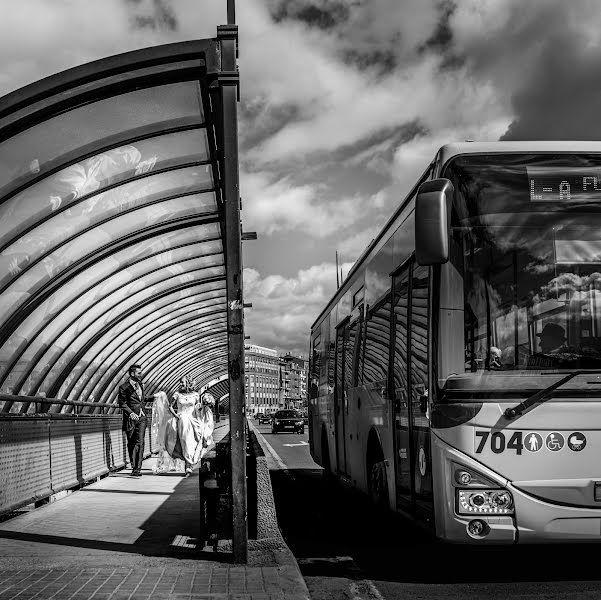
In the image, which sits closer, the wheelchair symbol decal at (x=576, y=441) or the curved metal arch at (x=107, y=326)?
the wheelchair symbol decal at (x=576, y=441)

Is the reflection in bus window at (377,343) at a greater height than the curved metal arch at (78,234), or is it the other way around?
the curved metal arch at (78,234)

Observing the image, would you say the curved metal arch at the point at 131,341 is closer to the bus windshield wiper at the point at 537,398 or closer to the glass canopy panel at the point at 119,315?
the glass canopy panel at the point at 119,315

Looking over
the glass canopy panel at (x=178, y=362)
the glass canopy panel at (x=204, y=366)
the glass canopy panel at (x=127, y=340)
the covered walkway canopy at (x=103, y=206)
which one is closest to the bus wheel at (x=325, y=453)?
the covered walkway canopy at (x=103, y=206)

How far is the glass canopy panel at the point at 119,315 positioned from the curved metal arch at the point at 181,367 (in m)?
9.95

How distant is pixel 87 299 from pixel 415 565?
835cm

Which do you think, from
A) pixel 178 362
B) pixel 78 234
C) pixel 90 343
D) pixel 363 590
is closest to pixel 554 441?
pixel 363 590

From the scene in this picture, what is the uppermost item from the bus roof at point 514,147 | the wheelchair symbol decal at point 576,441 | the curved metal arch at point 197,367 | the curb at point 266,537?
the bus roof at point 514,147

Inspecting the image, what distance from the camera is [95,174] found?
9.61m

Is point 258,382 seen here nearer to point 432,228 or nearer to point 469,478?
point 469,478

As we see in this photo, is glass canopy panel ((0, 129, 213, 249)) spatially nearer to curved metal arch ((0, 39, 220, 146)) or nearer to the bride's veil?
curved metal arch ((0, 39, 220, 146))

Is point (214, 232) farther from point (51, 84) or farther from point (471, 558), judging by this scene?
point (471, 558)

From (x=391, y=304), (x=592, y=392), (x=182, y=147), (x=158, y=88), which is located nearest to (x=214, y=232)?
(x=182, y=147)

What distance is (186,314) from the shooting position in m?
21.1

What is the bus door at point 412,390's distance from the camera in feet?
20.2
